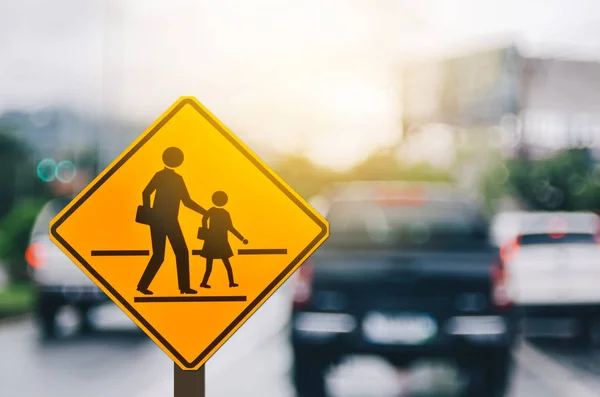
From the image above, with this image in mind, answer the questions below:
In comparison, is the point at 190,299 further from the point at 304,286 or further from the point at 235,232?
the point at 304,286

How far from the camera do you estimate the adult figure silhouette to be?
3361mm

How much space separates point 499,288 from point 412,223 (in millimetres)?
901

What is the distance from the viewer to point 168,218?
3.39m

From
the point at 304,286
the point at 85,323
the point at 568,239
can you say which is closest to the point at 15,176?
the point at 85,323

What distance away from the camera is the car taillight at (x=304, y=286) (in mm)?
7176

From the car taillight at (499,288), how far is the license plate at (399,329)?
54 centimetres

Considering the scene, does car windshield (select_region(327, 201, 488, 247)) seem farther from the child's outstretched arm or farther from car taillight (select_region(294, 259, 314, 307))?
the child's outstretched arm

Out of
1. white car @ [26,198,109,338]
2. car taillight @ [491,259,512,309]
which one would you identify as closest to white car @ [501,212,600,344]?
car taillight @ [491,259,512,309]

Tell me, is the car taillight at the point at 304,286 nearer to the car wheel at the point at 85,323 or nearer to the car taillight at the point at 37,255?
the car taillight at the point at 37,255

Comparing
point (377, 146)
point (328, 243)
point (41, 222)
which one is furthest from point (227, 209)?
point (377, 146)

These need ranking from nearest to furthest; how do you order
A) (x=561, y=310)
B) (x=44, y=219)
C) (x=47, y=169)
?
(x=561, y=310), (x=44, y=219), (x=47, y=169)

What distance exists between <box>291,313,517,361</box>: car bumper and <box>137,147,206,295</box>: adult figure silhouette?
12.5 feet

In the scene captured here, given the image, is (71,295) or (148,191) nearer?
(148,191)

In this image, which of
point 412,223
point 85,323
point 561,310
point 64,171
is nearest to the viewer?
point 412,223
